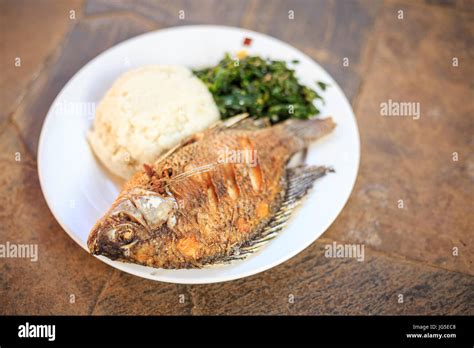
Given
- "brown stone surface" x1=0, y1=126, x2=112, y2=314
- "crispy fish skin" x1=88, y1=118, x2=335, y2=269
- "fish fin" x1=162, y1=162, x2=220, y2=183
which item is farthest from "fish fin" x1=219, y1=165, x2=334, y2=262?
"brown stone surface" x1=0, y1=126, x2=112, y2=314

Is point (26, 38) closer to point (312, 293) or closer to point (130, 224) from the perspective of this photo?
point (130, 224)

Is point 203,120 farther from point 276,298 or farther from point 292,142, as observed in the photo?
point 276,298

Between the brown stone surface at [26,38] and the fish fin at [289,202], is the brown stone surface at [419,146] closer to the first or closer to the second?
the fish fin at [289,202]

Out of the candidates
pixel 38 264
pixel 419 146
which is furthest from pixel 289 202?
pixel 38 264

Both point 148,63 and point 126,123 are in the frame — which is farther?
point 148,63
